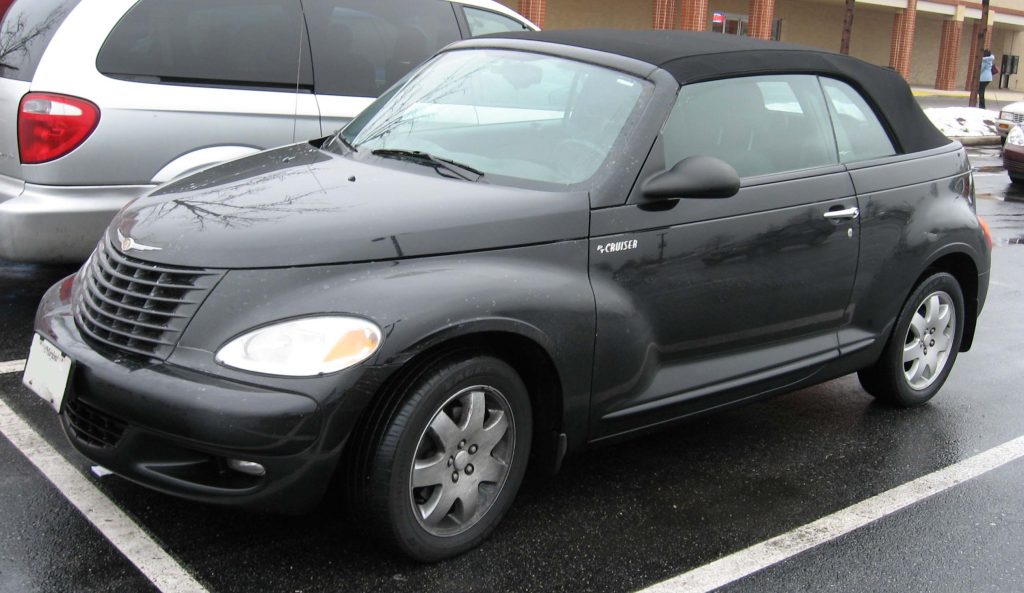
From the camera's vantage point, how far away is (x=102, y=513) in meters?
3.40

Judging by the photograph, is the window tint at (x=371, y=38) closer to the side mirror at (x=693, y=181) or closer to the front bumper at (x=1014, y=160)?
the side mirror at (x=693, y=181)

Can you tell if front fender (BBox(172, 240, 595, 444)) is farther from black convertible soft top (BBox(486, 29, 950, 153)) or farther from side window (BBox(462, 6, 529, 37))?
side window (BBox(462, 6, 529, 37))

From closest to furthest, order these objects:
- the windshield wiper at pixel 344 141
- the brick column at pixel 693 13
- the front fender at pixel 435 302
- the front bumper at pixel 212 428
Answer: the front bumper at pixel 212 428 → the front fender at pixel 435 302 → the windshield wiper at pixel 344 141 → the brick column at pixel 693 13

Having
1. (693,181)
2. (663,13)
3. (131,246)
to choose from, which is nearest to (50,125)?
(131,246)

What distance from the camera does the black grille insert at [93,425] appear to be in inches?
119

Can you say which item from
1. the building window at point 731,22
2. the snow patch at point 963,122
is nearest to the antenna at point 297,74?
the snow patch at point 963,122

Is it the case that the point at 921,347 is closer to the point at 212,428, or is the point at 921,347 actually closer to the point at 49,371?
the point at 212,428

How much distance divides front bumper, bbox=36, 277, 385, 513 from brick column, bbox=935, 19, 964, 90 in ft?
132

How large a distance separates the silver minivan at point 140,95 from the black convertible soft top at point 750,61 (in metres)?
1.66

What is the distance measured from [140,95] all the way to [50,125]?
0.45m

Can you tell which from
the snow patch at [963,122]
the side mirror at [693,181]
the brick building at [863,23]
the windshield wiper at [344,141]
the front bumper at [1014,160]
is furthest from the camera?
the brick building at [863,23]

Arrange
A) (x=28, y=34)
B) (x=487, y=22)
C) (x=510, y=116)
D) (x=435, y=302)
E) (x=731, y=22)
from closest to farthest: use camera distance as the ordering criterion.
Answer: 1. (x=435, y=302)
2. (x=510, y=116)
3. (x=28, y=34)
4. (x=487, y=22)
5. (x=731, y=22)

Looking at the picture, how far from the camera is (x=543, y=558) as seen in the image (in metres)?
3.35

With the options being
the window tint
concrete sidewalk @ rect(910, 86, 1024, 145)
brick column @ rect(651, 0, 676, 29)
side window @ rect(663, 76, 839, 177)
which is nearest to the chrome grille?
side window @ rect(663, 76, 839, 177)
